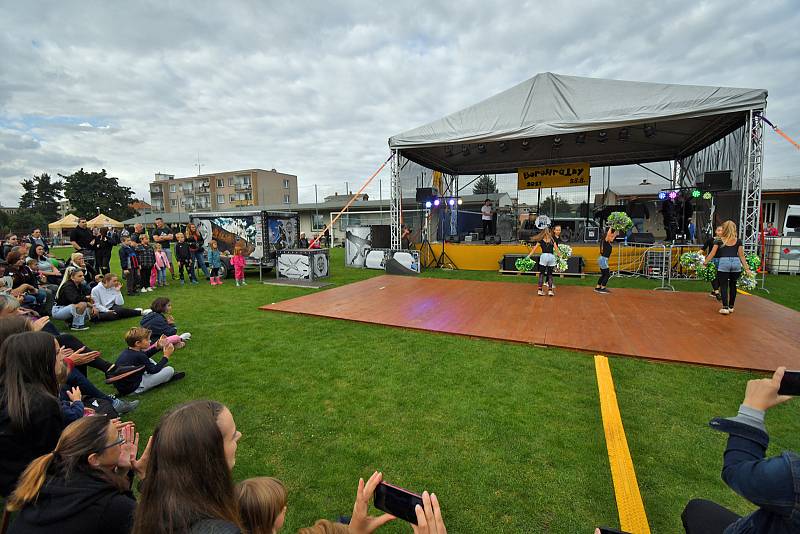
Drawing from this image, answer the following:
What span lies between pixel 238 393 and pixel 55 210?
76.8 m

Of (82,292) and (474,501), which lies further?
(82,292)

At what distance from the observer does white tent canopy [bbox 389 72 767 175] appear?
9656 mm

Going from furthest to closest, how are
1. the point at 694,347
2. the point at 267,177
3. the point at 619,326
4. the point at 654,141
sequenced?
1. the point at 267,177
2. the point at 654,141
3. the point at 619,326
4. the point at 694,347

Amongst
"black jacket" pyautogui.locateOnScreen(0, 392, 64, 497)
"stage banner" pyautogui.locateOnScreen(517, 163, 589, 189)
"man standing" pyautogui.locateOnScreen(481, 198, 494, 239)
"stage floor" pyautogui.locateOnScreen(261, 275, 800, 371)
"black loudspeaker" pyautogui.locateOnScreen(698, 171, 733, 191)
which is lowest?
"stage floor" pyautogui.locateOnScreen(261, 275, 800, 371)

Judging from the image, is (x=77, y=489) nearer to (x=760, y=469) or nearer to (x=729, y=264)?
(x=760, y=469)

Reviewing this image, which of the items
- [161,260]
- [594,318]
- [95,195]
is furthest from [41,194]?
[594,318]

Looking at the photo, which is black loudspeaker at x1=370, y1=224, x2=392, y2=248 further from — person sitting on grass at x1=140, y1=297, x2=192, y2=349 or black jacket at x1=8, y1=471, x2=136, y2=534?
black jacket at x1=8, y1=471, x2=136, y2=534

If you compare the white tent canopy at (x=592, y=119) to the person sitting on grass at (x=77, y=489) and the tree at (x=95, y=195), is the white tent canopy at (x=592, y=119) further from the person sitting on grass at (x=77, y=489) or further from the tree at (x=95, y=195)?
the tree at (x=95, y=195)

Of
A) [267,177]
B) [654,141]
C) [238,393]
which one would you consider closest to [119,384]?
[238,393]

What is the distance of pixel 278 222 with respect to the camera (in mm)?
13219

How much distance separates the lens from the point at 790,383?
50.7 inches

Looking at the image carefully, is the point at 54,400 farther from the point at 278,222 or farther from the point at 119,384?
the point at 278,222

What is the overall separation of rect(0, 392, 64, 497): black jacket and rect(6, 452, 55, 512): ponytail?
97 cm

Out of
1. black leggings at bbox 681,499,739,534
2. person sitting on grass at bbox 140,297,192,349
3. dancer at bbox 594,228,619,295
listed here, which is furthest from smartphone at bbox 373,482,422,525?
dancer at bbox 594,228,619,295
